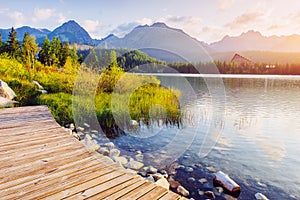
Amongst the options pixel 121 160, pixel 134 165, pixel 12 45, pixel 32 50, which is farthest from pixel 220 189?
pixel 12 45

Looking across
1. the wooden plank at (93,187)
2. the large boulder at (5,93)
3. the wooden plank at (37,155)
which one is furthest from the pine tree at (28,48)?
the wooden plank at (93,187)

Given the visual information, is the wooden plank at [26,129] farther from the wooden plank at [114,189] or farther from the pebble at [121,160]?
the wooden plank at [114,189]

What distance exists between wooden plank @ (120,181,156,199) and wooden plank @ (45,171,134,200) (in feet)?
0.79

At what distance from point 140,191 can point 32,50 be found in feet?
73.8

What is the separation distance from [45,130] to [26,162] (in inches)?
60.6

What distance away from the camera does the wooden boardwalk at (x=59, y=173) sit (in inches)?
86.4

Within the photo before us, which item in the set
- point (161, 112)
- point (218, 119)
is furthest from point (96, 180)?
point (218, 119)

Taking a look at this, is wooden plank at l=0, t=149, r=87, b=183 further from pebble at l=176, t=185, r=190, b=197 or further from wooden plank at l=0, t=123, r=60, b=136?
pebble at l=176, t=185, r=190, b=197

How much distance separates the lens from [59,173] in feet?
8.54

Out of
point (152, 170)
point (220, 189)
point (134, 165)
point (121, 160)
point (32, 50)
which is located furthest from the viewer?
point (32, 50)

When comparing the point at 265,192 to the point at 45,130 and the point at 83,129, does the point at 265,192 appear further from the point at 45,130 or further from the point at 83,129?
the point at 83,129

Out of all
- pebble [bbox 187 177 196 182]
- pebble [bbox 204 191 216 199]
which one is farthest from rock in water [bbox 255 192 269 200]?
pebble [bbox 187 177 196 182]

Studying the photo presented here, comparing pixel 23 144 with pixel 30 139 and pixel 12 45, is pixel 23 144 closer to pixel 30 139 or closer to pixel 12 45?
pixel 30 139

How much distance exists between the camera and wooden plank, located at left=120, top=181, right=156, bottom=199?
7.11ft
